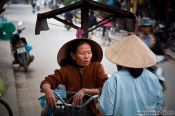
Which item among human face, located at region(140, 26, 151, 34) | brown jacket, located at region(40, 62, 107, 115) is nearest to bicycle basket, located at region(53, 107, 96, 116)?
brown jacket, located at region(40, 62, 107, 115)

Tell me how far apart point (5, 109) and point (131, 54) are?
316 centimetres

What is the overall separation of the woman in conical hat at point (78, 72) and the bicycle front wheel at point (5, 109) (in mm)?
1644

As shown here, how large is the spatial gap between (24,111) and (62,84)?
10.1 ft

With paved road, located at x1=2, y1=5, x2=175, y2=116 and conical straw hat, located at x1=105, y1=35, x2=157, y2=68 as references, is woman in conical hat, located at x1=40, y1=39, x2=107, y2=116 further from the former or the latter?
paved road, located at x1=2, y1=5, x2=175, y2=116

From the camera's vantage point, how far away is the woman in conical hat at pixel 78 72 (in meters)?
3.51

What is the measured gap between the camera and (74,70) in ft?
12.0

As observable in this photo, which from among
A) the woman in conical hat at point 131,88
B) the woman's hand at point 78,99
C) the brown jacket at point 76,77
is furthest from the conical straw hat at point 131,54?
the brown jacket at point 76,77

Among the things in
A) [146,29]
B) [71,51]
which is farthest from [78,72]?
[146,29]

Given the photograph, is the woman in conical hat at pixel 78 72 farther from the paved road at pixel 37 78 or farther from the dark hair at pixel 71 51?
the paved road at pixel 37 78

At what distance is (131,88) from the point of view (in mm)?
2619

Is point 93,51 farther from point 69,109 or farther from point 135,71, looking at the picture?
point 135,71

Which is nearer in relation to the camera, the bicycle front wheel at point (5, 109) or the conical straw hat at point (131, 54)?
the conical straw hat at point (131, 54)

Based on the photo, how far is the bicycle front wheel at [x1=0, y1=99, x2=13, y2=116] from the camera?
199 inches

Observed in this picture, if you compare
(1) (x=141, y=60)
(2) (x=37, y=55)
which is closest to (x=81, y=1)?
(1) (x=141, y=60)
